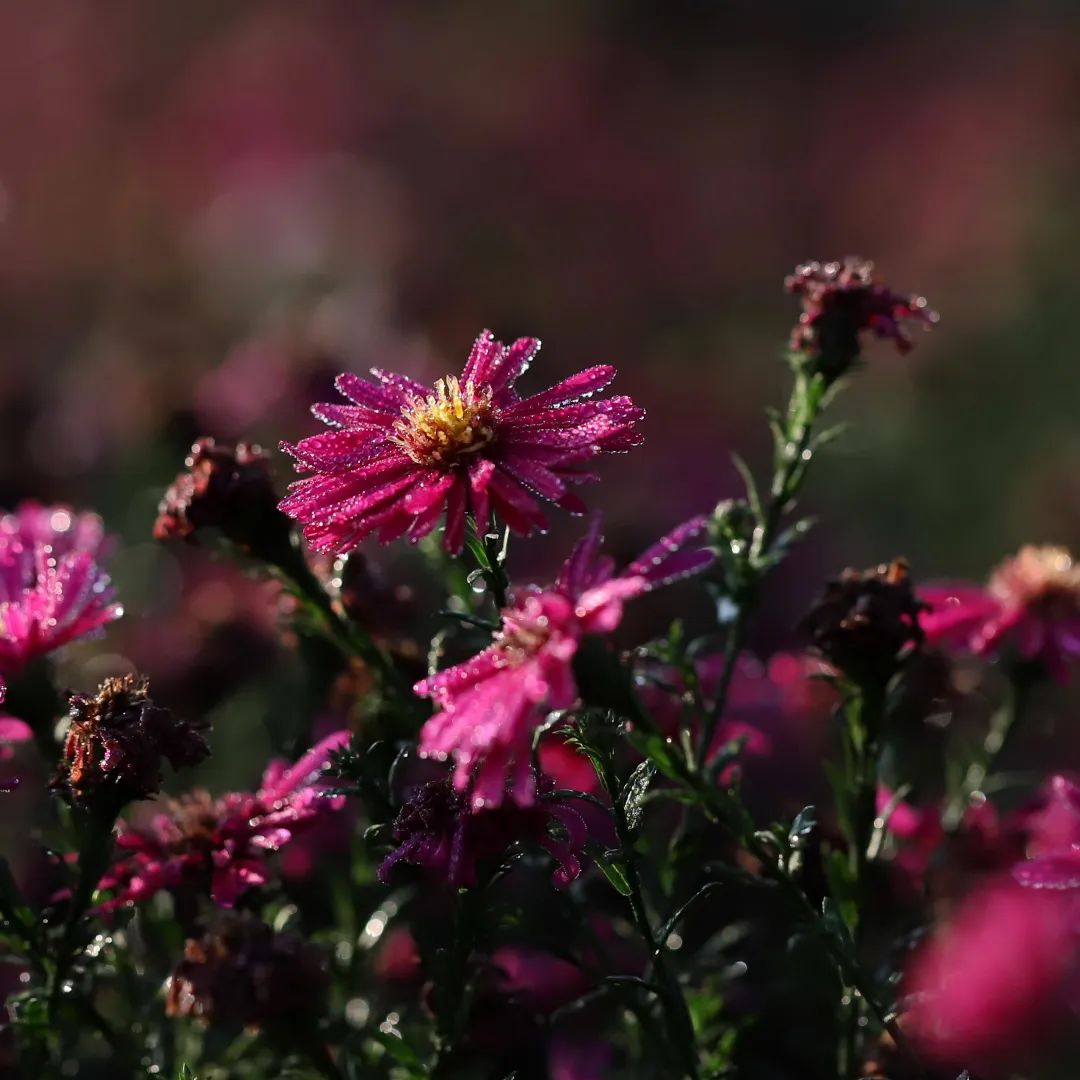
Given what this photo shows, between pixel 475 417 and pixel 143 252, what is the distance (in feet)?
11.0

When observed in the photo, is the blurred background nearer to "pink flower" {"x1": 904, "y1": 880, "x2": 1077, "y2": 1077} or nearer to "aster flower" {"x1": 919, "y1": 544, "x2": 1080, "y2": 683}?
"aster flower" {"x1": 919, "y1": 544, "x2": 1080, "y2": 683}

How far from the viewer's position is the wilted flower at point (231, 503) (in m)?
0.96

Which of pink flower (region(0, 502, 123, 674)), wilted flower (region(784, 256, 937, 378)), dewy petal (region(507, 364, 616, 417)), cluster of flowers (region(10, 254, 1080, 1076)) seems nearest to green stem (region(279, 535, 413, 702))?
cluster of flowers (region(10, 254, 1080, 1076))

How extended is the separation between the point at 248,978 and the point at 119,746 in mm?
159

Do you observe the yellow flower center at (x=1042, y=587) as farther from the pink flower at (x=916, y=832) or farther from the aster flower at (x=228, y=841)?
the aster flower at (x=228, y=841)

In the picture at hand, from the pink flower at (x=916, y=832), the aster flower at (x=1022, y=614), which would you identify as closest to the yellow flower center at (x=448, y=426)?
the aster flower at (x=1022, y=614)

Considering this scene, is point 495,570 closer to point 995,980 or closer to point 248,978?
point 248,978

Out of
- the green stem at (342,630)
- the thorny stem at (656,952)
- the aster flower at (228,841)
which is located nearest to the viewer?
the thorny stem at (656,952)

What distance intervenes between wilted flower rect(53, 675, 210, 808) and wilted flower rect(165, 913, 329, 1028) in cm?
11

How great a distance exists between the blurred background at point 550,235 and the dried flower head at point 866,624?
0.58 meters

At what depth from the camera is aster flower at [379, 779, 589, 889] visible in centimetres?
75

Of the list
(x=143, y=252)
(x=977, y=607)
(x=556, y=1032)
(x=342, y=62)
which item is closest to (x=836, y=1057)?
(x=556, y=1032)

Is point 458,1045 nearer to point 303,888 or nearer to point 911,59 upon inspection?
point 303,888

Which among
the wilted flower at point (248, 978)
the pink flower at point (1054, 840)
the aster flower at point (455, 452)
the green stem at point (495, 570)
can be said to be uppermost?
the aster flower at point (455, 452)
